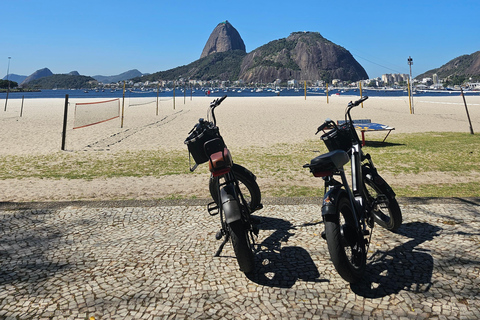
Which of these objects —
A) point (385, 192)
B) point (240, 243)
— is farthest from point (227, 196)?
point (385, 192)

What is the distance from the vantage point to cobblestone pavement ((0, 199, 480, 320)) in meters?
2.62

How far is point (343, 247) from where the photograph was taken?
275 cm

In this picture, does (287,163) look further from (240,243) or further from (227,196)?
(240,243)

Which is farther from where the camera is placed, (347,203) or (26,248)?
(26,248)

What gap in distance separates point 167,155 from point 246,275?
7.65 metres

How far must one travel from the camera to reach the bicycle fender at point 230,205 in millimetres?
3034

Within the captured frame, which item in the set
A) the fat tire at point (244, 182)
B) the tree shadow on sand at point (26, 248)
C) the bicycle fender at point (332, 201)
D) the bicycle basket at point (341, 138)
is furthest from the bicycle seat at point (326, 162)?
the tree shadow on sand at point (26, 248)

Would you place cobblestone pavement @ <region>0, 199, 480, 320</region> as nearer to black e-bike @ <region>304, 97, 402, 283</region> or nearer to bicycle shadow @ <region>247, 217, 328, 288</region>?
bicycle shadow @ <region>247, 217, 328, 288</region>

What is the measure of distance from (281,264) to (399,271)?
1.08 meters

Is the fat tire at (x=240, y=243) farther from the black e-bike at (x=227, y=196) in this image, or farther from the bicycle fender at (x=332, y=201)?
the bicycle fender at (x=332, y=201)

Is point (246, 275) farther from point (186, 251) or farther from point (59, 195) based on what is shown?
point (59, 195)

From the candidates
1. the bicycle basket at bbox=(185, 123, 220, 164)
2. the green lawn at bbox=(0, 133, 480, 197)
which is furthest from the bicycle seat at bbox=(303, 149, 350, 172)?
the green lawn at bbox=(0, 133, 480, 197)

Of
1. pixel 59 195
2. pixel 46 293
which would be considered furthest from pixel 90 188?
pixel 46 293

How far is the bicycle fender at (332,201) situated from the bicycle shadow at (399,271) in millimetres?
704
